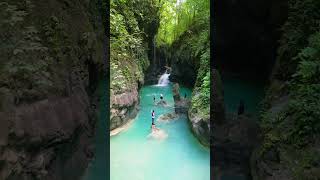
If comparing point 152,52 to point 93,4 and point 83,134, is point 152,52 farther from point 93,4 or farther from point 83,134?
point 83,134

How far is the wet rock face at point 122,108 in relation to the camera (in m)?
13.3

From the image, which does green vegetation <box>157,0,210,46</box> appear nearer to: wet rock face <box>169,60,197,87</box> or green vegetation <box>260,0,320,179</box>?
wet rock face <box>169,60,197,87</box>

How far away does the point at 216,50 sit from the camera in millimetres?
11477

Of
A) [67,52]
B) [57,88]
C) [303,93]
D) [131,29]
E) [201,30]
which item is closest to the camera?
[303,93]

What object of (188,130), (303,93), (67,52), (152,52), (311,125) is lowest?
(188,130)

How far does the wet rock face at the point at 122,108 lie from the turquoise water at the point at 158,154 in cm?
47

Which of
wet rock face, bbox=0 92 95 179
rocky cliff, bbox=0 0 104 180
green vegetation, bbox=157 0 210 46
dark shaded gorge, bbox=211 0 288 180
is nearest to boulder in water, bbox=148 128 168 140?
dark shaded gorge, bbox=211 0 288 180

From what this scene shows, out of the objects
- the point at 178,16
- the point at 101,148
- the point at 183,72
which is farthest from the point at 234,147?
the point at 178,16

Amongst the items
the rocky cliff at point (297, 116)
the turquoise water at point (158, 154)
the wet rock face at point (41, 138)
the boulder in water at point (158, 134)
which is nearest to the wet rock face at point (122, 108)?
the turquoise water at point (158, 154)

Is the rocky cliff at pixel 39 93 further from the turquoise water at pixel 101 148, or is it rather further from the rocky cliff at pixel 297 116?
the rocky cliff at pixel 297 116

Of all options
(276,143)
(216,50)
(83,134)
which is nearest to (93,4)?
(216,50)

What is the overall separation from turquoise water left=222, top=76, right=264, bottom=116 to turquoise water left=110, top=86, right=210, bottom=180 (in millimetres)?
2581

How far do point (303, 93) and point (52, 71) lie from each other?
3854 millimetres

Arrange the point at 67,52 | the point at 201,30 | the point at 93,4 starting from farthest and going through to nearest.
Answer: the point at 201,30
the point at 93,4
the point at 67,52
